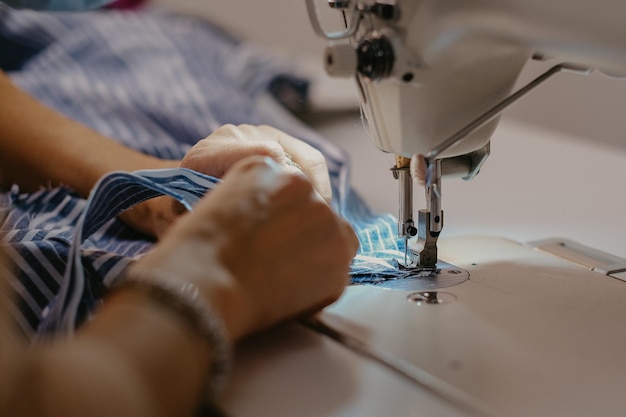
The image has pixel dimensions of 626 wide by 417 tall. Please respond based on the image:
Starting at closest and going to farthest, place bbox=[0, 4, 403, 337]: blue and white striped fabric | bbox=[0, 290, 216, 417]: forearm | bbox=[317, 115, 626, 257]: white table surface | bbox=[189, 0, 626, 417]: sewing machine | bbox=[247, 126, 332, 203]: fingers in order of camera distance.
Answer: bbox=[0, 290, 216, 417]: forearm < bbox=[189, 0, 626, 417]: sewing machine < bbox=[0, 4, 403, 337]: blue and white striped fabric < bbox=[247, 126, 332, 203]: fingers < bbox=[317, 115, 626, 257]: white table surface

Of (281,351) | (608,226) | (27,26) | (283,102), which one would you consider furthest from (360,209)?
(27,26)

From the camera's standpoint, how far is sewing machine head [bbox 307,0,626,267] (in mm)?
592

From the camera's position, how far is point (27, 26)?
1.37 meters

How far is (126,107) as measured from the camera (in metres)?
1.25

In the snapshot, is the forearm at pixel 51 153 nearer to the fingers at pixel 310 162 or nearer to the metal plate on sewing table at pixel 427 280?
the fingers at pixel 310 162

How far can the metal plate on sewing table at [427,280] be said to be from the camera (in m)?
0.73

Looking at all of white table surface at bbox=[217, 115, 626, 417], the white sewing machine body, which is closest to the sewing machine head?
the white sewing machine body

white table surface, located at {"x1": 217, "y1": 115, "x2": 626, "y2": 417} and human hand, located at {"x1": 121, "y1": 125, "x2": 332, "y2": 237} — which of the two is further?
human hand, located at {"x1": 121, "y1": 125, "x2": 332, "y2": 237}

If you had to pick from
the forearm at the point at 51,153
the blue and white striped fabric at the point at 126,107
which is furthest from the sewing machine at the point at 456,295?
the forearm at the point at 51,153

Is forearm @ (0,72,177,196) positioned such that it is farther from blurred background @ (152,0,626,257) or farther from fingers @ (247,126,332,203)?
blurred background @ (152,0,626,257)

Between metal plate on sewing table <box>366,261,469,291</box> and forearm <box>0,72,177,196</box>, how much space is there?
1.03 feet

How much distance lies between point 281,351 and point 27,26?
96 cm

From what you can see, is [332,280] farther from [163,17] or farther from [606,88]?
[163,17]

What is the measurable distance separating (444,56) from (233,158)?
21 cm
